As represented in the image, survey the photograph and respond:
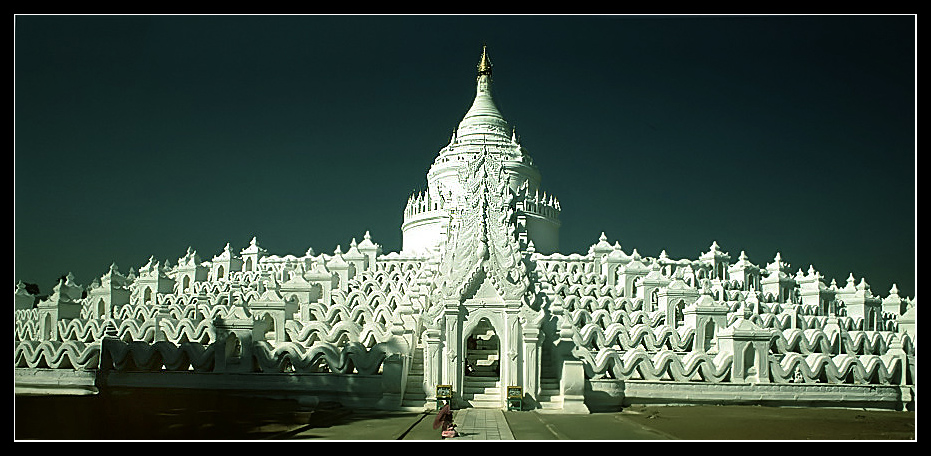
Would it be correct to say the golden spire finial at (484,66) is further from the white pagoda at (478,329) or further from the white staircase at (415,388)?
the white staircase at (415,388)

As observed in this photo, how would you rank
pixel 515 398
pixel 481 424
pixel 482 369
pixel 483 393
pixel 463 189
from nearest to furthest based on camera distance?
pixel 481 424, pixel 515 398, pixel 483 393, pixel 482 369, pixel 463 189

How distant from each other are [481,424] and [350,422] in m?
2.18

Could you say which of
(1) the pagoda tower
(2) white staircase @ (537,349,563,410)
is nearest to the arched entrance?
(2) white staircase @ (537,349,563,410)

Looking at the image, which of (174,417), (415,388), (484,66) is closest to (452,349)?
(415,388)

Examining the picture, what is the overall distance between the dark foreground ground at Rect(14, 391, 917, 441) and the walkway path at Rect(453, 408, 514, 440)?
0.23 meters

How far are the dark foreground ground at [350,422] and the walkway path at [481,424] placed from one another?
0.23 m

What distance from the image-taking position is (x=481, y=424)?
1475 centimetres

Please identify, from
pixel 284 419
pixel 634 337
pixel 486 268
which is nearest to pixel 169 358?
pixel 284 419

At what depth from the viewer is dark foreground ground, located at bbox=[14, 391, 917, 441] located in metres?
13.4

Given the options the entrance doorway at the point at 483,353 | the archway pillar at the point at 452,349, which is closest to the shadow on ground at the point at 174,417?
the archway pillar at the point at 452,349

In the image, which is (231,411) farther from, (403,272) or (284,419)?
(403,272)

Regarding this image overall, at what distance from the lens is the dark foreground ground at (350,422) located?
13414 millimetres

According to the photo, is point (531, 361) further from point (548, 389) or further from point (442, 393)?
point (442, 393)

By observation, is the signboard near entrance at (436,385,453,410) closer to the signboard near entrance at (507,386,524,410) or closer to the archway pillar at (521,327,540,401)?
the signboard near entrance at (507,386,524,410)
